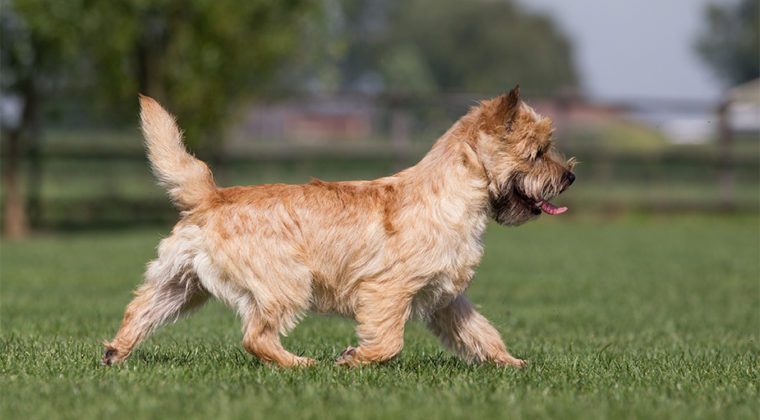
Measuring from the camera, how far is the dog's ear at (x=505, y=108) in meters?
5.36

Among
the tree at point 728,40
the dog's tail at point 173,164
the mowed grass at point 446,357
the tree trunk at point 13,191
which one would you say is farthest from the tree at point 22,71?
the tree at point 728,40

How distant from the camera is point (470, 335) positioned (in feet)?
18.5

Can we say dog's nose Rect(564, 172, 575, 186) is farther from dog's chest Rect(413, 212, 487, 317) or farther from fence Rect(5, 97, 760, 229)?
fence Rect(5, 97, 760, 229)

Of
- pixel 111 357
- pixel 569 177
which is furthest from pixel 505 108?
pixel 111 357

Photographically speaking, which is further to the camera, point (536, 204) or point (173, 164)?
point (536, 204)

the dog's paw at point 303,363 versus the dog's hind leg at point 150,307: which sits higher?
the dog's hind leg at point 150,307

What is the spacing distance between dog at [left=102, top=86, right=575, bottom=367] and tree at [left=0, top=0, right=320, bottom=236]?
14339 mm

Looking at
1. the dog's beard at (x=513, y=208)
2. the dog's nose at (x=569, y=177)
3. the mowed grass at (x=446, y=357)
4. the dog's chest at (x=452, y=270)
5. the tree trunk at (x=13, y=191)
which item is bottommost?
the tree trunk at (x=13, y=191)

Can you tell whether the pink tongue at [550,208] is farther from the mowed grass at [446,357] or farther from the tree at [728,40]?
the tree at [728,40]

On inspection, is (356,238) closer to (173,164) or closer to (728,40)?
(173,164)

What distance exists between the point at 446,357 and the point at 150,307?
2.03 metres

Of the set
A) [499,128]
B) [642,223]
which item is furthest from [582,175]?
[499,128]

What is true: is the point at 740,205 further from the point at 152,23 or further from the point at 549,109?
the point at 152,23

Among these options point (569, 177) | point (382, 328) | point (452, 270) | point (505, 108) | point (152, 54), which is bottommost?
point (382, 328)
